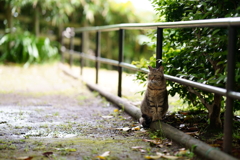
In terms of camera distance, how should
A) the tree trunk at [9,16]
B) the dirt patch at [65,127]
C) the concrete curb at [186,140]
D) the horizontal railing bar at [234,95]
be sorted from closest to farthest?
the horizontal railing bar at [234,95] < the concrete curb at [186,140] < the dirt patch at [65,127] < the tree trunk at [9,16]

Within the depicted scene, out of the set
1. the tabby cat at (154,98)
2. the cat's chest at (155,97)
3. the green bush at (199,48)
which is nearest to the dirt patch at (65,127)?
the tabby cat at (154,98)

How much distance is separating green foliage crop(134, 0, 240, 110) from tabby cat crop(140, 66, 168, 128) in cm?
19

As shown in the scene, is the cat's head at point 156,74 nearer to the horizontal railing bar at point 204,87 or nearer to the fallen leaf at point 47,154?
the horizontal railing bar at point 204,87

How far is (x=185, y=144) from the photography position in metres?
2.94

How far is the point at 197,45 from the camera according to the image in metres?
3.26

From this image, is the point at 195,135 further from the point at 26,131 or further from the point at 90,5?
the point at 90,5

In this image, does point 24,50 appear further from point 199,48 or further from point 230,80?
point 230,80

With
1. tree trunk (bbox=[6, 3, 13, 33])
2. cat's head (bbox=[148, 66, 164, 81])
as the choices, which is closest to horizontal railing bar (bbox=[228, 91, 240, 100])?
cat's head (bbox=[148, 66, 164, 81])

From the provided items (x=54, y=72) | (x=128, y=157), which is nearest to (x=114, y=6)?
(x=54, y=72)

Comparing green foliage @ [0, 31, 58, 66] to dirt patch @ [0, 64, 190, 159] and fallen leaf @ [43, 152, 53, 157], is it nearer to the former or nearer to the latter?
dirt patch @ [0, 64, 190, 159]

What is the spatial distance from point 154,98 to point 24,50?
712 centimetres

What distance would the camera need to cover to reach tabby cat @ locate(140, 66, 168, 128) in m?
3.53

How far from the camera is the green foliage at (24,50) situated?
10117 millimetres

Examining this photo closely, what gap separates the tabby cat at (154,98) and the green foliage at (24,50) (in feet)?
22.3
